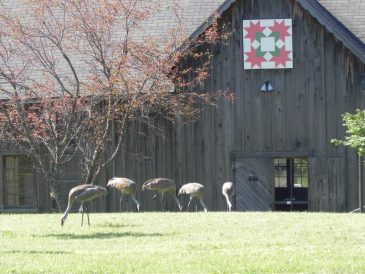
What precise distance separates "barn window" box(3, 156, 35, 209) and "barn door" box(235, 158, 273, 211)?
6.47 metres

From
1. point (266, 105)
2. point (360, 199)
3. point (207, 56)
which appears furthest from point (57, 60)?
point (360, 199)

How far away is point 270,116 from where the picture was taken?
2664cm

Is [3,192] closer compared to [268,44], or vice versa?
[268,44]

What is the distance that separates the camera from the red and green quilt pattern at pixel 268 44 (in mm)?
26375

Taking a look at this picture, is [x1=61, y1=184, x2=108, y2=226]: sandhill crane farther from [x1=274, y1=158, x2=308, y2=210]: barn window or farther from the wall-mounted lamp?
[x1=274, y1=158, x2=308, y2=210]: barn window

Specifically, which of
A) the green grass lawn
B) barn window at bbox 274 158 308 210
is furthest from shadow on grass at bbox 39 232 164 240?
barn window at bbox 274 158 308 210

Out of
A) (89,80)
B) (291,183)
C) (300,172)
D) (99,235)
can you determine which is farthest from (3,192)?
(99,235)

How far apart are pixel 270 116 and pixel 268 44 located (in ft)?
6.67

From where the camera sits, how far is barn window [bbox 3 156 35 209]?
93.9 feet

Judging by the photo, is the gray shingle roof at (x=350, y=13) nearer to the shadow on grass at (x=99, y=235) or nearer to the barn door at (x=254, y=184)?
the barn door at (x=254, y=184)

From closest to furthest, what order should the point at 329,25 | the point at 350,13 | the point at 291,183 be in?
the point at 329,25 < the point at 350,13 < the point at 291,183

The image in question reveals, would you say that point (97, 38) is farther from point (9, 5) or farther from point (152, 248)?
point (152, 248)

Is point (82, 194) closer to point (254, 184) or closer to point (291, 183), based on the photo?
point (254, 184)

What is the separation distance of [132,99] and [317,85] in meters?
5.31
